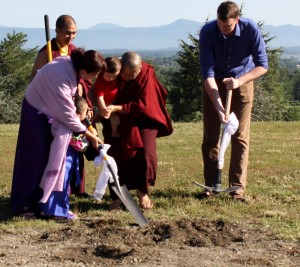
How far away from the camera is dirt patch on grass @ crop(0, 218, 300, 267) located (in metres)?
5.17

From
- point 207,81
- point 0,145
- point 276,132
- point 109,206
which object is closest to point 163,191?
point 109,206

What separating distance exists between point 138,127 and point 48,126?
102 centimetres

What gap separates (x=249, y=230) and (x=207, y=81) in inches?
68.6

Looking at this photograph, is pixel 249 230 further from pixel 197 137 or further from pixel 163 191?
pixel 197 137

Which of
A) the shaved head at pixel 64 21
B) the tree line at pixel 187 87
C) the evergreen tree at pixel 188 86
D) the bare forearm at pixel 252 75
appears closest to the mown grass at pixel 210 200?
the bare forearm at pixel 252 75

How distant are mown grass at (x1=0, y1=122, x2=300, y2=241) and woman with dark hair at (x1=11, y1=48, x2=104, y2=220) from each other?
0.34m

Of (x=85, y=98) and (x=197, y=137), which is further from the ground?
(x=85, y=98)

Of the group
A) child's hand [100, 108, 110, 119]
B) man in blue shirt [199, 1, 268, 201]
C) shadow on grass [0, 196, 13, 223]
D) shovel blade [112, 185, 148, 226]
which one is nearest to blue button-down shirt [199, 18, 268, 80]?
man in blue shirt [199, 1, 268, 201]

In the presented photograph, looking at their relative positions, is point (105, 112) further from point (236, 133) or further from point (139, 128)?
point (236, 133)

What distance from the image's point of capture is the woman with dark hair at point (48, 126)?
6.09 metres

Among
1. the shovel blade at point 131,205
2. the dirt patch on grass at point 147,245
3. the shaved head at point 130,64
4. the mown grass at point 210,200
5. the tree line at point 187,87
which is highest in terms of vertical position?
the shaved head at point 130,64

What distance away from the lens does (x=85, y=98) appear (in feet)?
22.9

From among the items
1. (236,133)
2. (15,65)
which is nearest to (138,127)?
(236,133)

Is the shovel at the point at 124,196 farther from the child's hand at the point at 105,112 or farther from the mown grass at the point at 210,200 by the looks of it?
the child's hand at the point at 105,112
